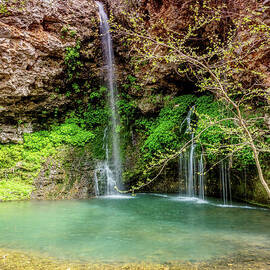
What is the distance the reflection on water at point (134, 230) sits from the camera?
433 cm

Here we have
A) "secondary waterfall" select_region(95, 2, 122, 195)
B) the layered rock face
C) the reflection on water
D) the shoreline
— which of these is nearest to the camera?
the shoreline

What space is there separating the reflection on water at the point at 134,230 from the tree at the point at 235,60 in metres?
1.54

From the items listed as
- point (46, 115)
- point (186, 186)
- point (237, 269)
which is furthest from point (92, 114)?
point (237, 269)

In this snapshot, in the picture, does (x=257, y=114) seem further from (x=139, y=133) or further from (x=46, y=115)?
(x=46, y=115)

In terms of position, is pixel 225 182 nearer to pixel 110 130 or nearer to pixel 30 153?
pixel 110 130

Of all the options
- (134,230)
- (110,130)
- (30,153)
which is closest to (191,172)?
(134,230)

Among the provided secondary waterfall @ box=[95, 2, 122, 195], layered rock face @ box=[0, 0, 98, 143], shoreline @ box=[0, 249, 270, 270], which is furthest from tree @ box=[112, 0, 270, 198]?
layered rock face @ box=[0, 0, 98, 143]

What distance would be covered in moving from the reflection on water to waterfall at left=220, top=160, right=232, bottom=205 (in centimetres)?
74

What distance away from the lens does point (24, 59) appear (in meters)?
11.2

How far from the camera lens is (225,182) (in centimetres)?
923

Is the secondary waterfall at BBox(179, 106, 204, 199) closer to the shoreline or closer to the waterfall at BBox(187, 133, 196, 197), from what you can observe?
the waterfall at BBox(187, 133, 196, 197)

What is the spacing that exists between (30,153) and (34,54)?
447 cm

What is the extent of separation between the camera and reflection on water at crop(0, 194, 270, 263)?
4.33 meters

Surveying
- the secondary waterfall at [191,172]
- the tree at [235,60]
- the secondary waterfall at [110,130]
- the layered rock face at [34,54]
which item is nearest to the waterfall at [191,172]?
the secondary waterfall at [191,172]
